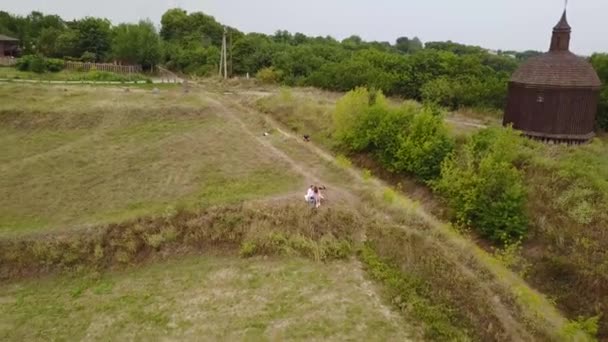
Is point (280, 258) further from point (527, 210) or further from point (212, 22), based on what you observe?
point (212, 22)

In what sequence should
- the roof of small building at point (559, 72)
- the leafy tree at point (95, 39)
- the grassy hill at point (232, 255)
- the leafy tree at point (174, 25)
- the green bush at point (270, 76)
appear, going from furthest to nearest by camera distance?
1. the leafy tree at point (174, 25)
2. the leafy tree at point (95, 39)
3. the green bush at point (270, 76)
4. the roof of small building at point (559, 72)
5. the grassy hill at point (232, 255)

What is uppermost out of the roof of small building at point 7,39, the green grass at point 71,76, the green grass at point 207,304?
the roof of small building at point 7,39

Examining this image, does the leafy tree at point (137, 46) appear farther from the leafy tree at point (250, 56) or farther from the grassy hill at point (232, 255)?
the grassy hill at point (232, 255)

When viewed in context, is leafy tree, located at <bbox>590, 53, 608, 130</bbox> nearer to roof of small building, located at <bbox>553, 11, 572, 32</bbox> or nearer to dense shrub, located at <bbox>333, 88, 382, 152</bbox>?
roof of small building, located at <bbox>553, 11, 572, 32</bbox>

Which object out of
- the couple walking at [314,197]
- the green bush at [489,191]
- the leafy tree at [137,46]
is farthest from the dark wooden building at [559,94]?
the leafy tree at [137,46]

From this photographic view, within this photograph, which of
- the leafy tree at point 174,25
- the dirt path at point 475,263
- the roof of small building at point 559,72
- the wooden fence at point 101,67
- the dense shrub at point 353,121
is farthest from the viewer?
the leafy tree at point 174,25

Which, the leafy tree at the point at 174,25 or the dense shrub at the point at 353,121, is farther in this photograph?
the leafy tree at the point at 174,25

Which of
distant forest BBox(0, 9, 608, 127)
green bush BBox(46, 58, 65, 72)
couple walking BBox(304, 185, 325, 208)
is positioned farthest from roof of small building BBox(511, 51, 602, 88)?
green bush BBox(46, 58, 65, 72)

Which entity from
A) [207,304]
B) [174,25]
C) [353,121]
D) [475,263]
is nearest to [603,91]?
[353,121]
